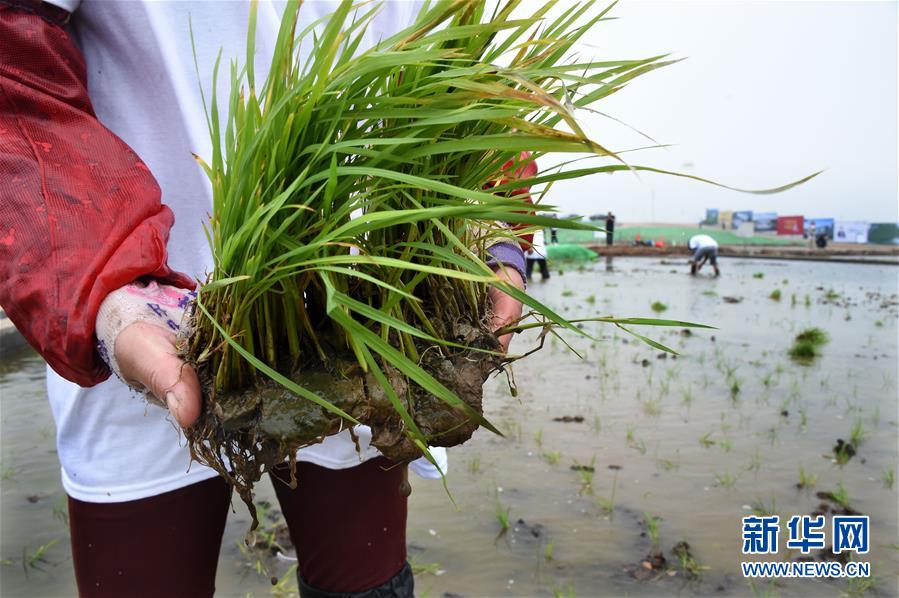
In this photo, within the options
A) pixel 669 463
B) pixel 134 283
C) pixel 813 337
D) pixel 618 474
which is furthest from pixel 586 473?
pixel 813 337

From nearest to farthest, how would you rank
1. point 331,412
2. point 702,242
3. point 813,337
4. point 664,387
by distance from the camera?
point 331,412 < point 664,387 < point 813,337 < point 702,242

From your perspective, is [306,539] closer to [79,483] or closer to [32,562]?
[79,483]

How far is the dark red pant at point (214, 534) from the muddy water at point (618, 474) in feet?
4.32

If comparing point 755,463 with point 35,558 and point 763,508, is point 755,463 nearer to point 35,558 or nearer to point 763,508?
point 763,508

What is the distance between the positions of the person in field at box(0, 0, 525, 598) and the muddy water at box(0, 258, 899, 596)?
4.64ft

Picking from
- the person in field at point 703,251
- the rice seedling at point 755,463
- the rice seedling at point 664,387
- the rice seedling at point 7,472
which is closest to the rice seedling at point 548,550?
the rice seedling at point 755,463

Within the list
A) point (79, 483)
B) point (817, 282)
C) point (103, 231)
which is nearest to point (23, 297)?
point (103, 231)

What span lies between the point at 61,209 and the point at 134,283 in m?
0.15

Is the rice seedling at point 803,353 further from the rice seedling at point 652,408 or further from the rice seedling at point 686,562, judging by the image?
the rice seedling at point 686,562

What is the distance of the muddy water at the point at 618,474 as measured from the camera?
2775 millimetres

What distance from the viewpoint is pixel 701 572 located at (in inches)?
109

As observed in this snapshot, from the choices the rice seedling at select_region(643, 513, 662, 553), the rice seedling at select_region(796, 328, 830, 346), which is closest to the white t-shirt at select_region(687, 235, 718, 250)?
the rice seedling at select_region(796, 328, 830, 346)

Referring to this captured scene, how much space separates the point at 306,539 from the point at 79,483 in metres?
0.49

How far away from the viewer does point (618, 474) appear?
12.1ft
